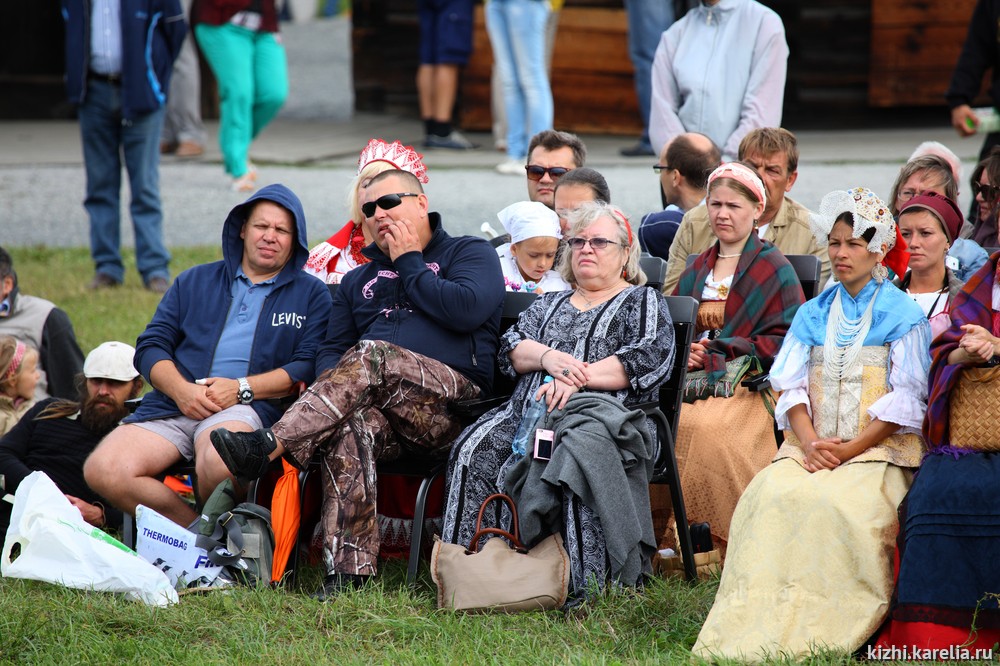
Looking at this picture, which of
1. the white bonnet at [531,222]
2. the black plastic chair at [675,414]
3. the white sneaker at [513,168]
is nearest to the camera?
the black plastic chair at [675,414]

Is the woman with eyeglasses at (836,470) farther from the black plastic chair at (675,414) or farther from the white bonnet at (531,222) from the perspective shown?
the white bonnet at (531,222)

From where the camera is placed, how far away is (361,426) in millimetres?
4449

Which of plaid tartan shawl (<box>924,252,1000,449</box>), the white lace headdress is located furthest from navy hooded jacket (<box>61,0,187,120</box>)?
plaid tartan shawl (<box>924,252,1000,449</box>)

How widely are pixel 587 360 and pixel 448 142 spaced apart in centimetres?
774

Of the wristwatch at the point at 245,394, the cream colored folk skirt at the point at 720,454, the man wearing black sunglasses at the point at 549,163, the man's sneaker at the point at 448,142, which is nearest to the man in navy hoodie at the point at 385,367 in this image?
the wristwatch at the point at 245,394

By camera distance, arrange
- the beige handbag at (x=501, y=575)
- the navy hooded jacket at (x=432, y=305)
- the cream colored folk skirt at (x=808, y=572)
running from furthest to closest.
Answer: the navy hooded jacket at (x=432, y=305)
the beige handbag at (x=501, y=575)
the cream colored folk skirt at (x=808, y=572)

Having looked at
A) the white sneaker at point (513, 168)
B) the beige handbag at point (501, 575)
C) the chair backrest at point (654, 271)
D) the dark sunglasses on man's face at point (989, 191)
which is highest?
the dark sunglasses on man's face at point (989, 191)

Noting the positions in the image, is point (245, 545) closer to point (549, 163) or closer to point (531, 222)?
point (531, 222)

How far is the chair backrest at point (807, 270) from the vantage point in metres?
4.96

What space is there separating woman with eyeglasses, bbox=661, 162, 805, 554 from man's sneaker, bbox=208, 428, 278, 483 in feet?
4.85

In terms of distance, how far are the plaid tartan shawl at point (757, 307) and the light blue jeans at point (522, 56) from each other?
17.7 feet

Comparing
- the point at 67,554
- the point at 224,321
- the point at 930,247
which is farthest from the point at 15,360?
the point at 930,247

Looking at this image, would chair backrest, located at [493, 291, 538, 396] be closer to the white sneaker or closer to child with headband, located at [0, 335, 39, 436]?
child with headband, located at [0, 335, 39, 436]

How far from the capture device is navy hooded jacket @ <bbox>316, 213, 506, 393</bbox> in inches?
183
